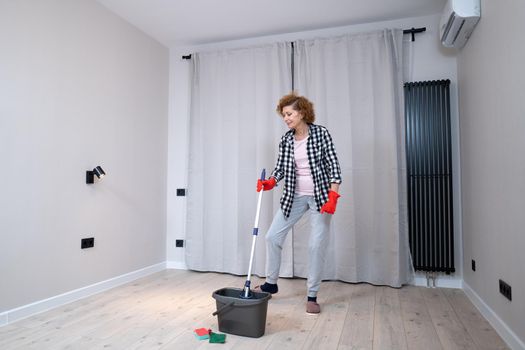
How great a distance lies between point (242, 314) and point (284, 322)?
1.35 feet

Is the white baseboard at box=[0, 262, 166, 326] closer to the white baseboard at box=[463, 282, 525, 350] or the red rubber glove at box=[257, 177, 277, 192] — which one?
the red rubber glove at box=[257, 177, 277, 192]

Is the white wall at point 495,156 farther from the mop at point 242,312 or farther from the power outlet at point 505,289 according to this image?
the mop at point 242,312

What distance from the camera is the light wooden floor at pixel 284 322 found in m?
1.96

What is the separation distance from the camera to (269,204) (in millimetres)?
3514

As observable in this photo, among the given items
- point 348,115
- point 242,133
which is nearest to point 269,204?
point 242,133

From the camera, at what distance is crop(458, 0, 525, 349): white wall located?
1.80m

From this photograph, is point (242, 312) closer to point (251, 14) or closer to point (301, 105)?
point (301, 105)

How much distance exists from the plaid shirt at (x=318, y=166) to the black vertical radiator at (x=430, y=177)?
3.42ft

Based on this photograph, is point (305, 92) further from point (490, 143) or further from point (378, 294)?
point (378, 294)

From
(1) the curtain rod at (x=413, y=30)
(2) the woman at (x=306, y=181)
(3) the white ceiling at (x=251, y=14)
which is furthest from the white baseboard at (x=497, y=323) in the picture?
(3) the white ceiling at (x=251, y=14)

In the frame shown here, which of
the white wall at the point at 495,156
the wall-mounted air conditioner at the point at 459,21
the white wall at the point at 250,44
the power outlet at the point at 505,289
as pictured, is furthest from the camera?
the white wall at the point at 250,44

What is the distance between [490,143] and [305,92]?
172cm

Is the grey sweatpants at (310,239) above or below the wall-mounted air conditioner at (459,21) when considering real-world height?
below

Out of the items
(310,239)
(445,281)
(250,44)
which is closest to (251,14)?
(250,44)
